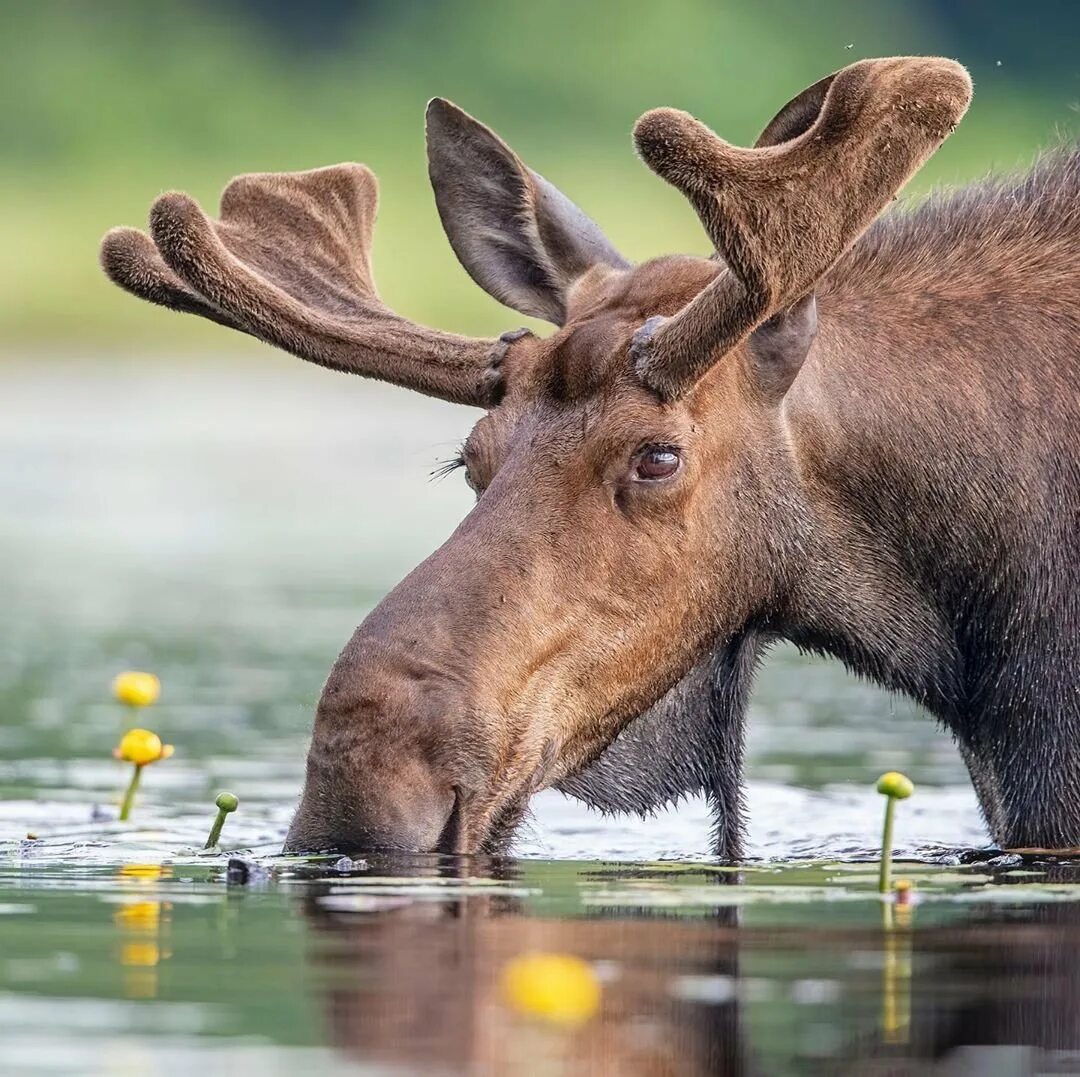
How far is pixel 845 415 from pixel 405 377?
129 cm

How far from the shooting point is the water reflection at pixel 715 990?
182 inches

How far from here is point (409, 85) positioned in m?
76.7

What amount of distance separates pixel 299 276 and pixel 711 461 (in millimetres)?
1946

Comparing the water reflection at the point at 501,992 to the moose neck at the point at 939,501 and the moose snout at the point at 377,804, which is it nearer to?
the moose snout at the point at 377,804

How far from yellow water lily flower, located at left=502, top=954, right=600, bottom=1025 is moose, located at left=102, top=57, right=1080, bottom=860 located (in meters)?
1.60

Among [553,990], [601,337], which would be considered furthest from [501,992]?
[601,337]

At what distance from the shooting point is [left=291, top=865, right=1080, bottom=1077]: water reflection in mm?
4617

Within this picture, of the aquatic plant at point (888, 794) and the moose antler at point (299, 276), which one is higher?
the moose antler at point (299, 276)

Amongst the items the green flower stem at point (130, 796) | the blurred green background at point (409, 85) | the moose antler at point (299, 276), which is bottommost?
the green flower stem at point (130, 796)

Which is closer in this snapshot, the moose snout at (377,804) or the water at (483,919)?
the water at (483,919)

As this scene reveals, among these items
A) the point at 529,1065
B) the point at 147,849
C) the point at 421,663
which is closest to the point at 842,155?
the point at 421,663

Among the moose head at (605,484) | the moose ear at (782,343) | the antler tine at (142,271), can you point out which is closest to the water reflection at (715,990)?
the moose head at (605,484)

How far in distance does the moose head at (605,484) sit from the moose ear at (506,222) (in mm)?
505

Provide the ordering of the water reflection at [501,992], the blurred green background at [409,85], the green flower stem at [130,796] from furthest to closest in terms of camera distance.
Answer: the blurred green background at [409,85] → the green flower stem at [130,796] → the water reflection at [501,992]
